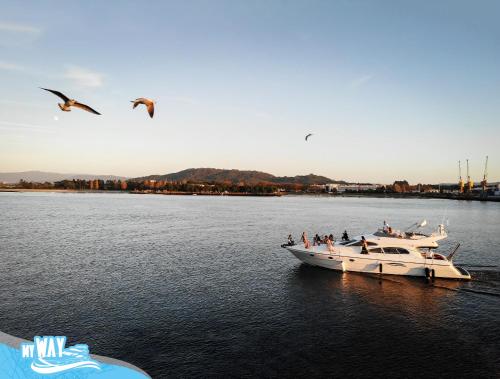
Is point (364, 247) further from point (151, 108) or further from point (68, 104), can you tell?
point (68, 104)

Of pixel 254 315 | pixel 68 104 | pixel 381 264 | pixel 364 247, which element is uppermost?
pixel 68 104

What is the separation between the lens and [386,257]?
3428cm

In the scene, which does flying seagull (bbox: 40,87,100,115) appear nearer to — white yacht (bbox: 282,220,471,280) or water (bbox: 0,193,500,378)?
water (bbox: 0,193,500,378)

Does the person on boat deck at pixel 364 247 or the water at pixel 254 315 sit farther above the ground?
the person on boat deck at pixel 364 247

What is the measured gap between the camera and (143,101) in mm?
16047

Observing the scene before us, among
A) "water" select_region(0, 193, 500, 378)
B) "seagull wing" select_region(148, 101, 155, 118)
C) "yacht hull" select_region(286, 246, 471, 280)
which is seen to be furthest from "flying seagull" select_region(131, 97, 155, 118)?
"yacht hull" select_region(286, 246, 471, 280)

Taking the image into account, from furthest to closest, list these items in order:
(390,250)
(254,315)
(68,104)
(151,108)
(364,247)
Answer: (364,247), (390,250), (254,315), (151,108), (68,104)

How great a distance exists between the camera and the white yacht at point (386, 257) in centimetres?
3319

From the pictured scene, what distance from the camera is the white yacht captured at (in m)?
33.2

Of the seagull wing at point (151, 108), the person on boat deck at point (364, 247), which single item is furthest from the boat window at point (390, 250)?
the seagull wing at point (151, 108)

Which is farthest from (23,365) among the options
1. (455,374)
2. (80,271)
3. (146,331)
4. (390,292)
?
(80,271)

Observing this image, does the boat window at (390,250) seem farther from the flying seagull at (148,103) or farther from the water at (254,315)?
the flying seagull at (148,103)

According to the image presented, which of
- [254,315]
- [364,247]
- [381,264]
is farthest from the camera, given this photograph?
[364,247]

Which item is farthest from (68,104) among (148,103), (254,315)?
(254,315)
